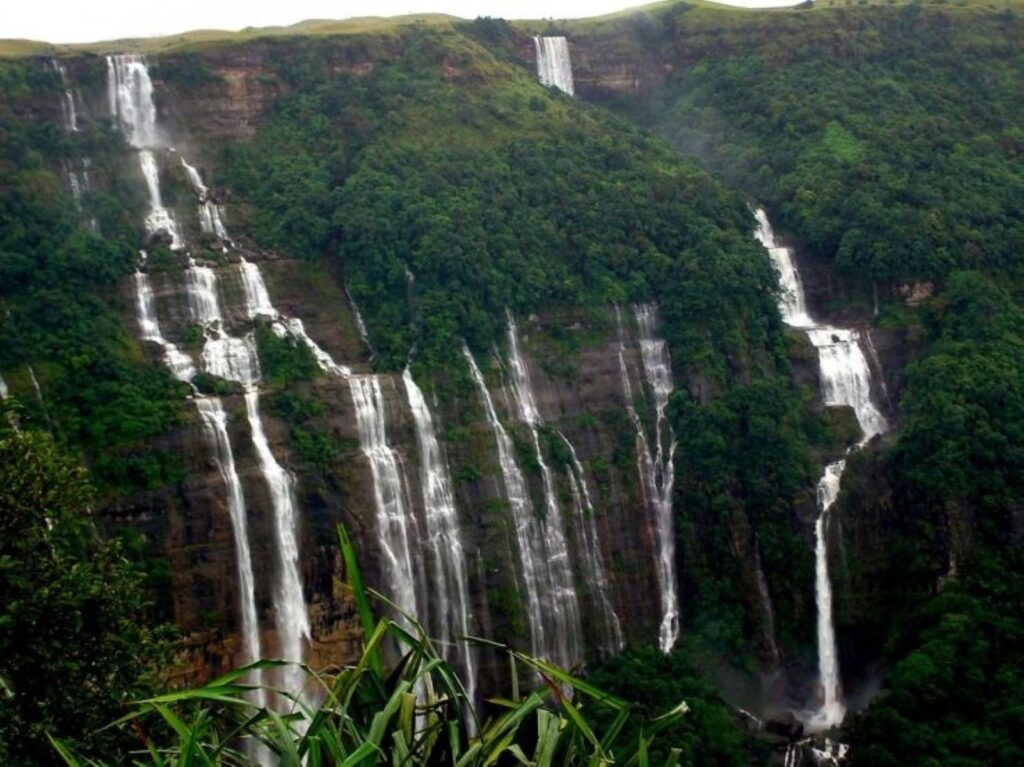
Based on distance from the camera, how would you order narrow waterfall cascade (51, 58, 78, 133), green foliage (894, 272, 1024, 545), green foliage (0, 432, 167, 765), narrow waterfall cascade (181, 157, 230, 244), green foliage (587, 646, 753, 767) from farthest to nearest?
narrow waterfall cascade (51, 58, 78, 133)
narrow waterfall cascade (181, 157, 230, 244)
green foliage (894, 272, 1024, 545)
green foliage (587, 646, 753, 767)
green foliage (0, 432, 167, 765)

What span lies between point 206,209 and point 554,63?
17164 millimetres

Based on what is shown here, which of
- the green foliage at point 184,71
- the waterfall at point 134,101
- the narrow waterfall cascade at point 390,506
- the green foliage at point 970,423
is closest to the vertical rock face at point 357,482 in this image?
the narrow waterfall cascade at point 390,506

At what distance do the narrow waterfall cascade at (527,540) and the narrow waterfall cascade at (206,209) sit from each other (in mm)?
9883

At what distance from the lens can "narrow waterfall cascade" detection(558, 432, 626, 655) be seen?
30391mm

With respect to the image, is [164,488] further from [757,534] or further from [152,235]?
[757,534]

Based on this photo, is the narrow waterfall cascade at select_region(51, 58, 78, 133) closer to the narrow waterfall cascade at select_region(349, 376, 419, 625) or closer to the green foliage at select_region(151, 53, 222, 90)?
the green foliage at select_region(151, 53, 222, 90)

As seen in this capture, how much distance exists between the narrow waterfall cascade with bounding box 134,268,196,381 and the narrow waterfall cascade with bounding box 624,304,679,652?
12.6 meters

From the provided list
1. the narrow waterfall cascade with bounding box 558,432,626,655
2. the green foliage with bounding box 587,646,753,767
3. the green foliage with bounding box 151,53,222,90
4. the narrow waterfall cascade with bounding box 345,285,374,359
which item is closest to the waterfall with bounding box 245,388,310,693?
the narrow waterfall cascade with bounding box 345,285,374,359

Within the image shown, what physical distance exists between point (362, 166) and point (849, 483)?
57.7 feet

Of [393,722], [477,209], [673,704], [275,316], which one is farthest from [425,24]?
[393,722]

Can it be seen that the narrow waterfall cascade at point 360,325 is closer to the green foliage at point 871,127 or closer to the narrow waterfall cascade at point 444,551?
the narrow waterfall cascade at point 444,551

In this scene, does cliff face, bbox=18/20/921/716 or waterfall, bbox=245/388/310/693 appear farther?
waterfall, bbox=245/388/310/693

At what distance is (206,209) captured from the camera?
1399 inches

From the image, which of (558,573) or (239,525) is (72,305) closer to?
(239,525)
